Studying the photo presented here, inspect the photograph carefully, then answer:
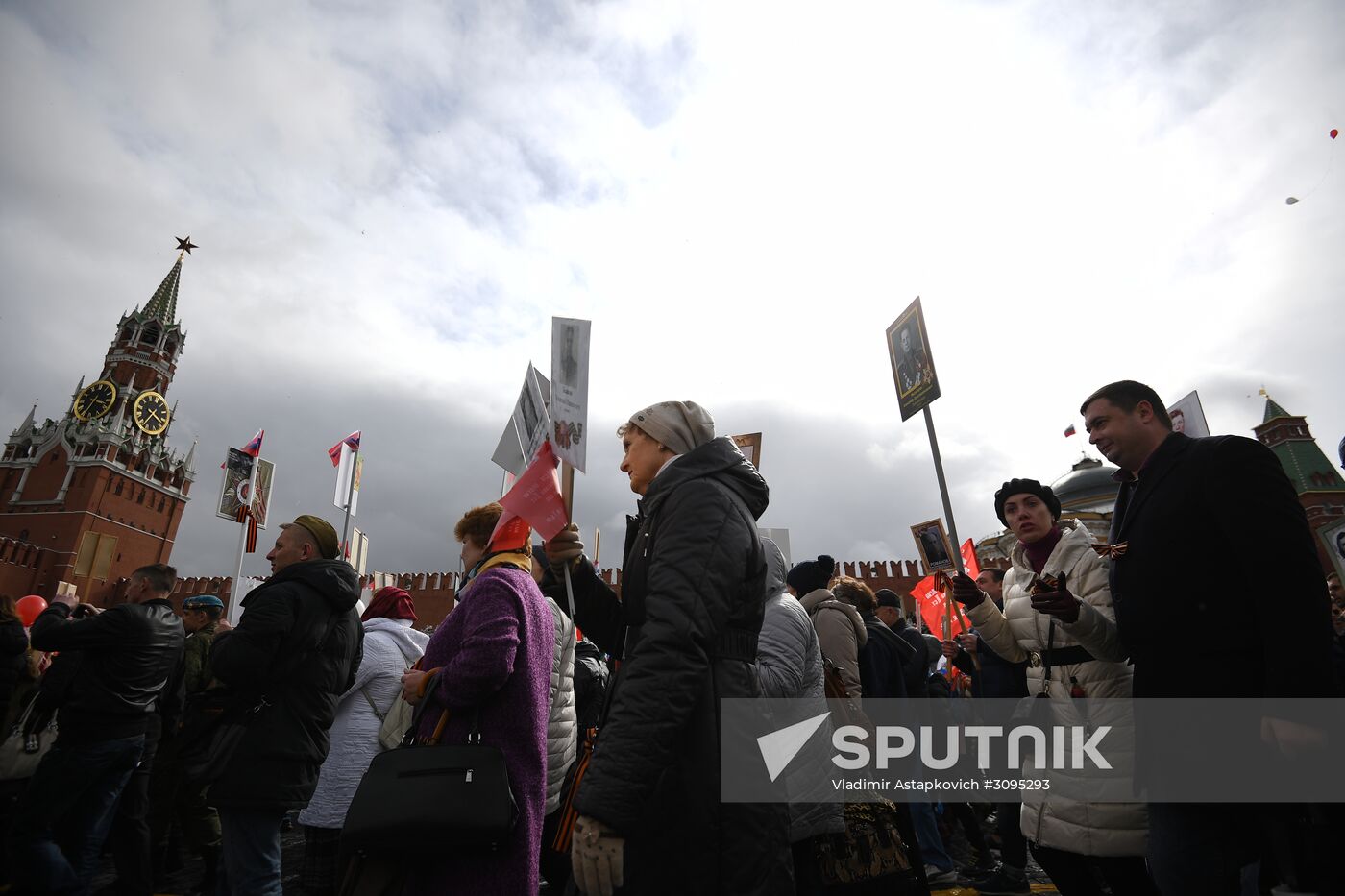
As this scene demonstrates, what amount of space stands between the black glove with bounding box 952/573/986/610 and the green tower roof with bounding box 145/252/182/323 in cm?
8372

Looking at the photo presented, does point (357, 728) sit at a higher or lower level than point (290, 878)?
higher

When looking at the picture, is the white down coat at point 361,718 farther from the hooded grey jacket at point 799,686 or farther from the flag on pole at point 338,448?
the flag on pole at point 338,448

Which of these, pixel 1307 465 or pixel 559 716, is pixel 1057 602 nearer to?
pixel 559 716

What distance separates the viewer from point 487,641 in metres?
2.35

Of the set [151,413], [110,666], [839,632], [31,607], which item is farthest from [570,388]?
[151,413]

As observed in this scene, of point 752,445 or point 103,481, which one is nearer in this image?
point 752,445

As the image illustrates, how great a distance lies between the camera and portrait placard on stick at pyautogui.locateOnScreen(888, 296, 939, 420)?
7087 mm

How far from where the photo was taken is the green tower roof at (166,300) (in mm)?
67500

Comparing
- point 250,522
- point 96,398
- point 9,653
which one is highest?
point 96,398

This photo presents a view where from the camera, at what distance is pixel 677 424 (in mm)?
2230

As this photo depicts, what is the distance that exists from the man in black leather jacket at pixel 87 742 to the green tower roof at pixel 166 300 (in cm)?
8013

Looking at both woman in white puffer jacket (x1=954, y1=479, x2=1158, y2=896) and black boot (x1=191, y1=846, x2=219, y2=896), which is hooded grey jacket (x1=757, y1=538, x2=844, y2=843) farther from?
black boot (x1=191, y1=846, x2=219, y2=896)

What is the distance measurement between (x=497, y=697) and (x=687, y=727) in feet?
3.17

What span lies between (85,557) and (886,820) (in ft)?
227
